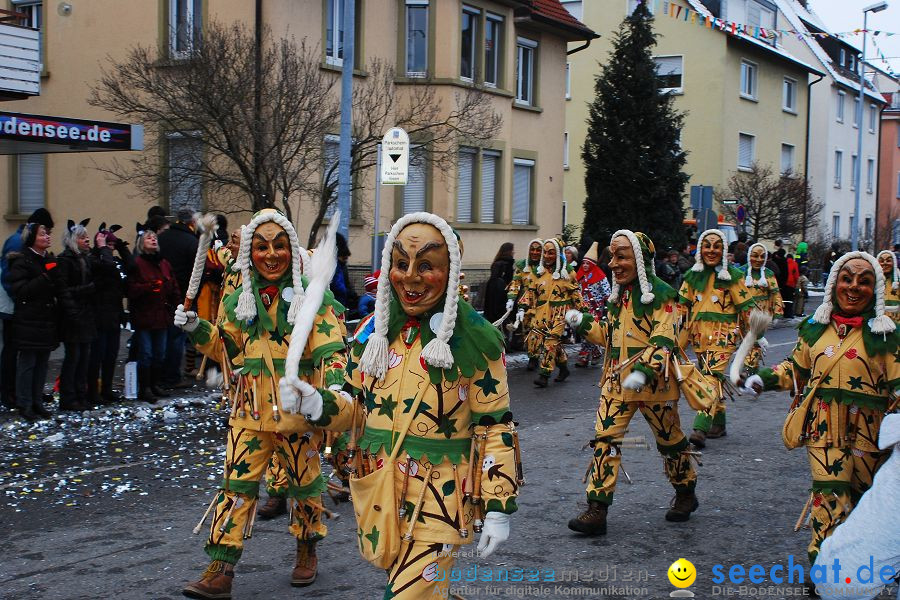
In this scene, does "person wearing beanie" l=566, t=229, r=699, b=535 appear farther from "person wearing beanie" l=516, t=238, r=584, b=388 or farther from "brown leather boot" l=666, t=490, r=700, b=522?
"person wearing beanie" l=516, t=238, r=584, b=388

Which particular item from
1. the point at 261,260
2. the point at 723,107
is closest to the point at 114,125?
the point at 261,260

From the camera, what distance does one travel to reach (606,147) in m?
28.1

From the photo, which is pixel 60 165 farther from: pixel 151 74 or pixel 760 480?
pixel 760 480

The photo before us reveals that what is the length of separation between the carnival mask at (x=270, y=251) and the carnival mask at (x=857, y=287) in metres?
3.08

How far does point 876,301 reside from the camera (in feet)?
18.2

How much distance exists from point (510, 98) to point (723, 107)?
15301 millimetres

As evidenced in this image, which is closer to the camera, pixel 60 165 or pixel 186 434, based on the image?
pixel 186 434

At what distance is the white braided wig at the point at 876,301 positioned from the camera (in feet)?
17.9

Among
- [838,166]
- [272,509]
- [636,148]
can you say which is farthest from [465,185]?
[838,166]

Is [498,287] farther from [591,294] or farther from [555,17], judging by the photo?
[555,17]

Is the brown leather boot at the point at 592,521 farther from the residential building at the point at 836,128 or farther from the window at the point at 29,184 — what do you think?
the residential building at the point at 836,128

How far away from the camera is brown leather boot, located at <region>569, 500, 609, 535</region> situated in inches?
256

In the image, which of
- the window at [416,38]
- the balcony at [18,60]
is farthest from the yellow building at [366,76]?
the balcony at [18,60]

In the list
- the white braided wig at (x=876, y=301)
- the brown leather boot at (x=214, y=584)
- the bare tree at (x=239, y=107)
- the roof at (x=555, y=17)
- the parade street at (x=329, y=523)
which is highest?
the roof at (x=555, y=17)
